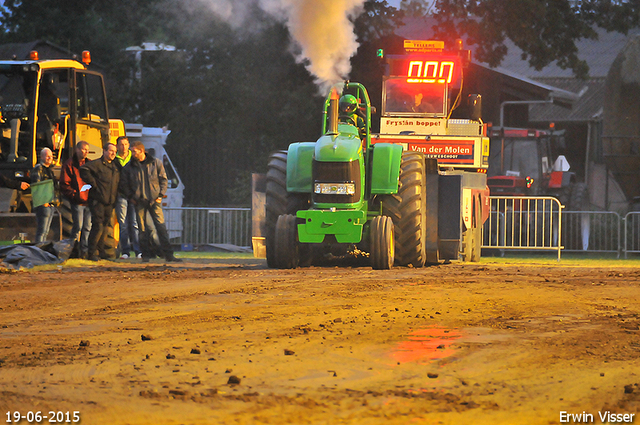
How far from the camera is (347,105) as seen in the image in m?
13.3

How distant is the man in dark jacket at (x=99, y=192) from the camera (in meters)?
14.0

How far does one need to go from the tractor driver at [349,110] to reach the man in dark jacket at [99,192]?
3.76 meters

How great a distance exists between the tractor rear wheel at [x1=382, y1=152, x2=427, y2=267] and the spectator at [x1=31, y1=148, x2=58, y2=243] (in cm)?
514

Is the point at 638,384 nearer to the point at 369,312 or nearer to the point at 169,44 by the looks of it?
the point at 369,312

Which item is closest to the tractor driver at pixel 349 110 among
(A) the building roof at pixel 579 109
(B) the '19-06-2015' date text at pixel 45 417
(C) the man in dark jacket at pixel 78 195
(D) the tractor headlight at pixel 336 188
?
(D) the tractor headlight at pixel 336 188

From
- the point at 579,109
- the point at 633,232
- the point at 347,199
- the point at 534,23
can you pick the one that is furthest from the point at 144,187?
the point at 579,109

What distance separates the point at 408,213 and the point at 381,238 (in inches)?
27.5

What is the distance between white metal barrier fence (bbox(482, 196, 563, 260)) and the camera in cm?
1800

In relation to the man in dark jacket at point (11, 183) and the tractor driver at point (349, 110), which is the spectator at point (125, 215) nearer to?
the man in dark jacket at point (11, 183)

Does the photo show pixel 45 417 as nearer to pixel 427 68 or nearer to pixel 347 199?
pixel 347 199

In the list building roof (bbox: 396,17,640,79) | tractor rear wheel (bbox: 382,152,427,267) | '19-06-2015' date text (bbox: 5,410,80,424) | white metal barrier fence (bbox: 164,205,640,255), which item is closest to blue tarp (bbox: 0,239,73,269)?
tractor rear wheel (bbox: 382,152,427,267)

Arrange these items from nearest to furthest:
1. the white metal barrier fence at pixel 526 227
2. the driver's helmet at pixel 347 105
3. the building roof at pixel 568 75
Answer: the driver's helmet at pixel 347 105, the white metal barrier fence at pixel 526 227, the building roof at pixel 568 75

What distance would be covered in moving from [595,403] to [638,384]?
577mm

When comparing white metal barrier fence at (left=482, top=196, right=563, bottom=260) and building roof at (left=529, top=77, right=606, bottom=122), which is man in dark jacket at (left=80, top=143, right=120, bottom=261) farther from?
building roof at (left=529, top=77, right=606, bottom=122)
